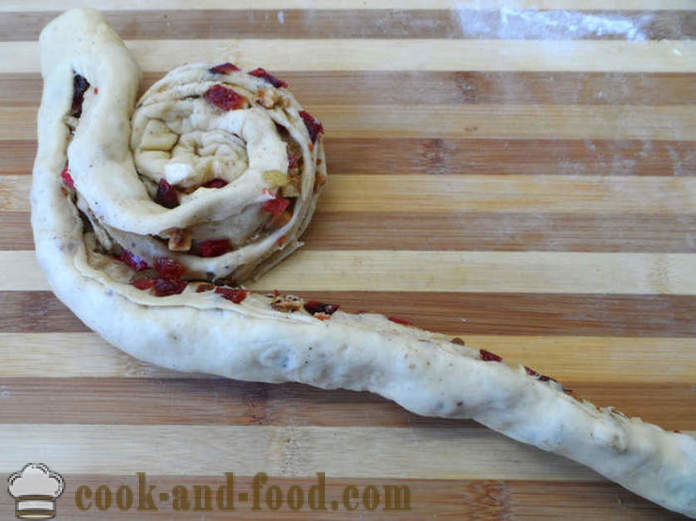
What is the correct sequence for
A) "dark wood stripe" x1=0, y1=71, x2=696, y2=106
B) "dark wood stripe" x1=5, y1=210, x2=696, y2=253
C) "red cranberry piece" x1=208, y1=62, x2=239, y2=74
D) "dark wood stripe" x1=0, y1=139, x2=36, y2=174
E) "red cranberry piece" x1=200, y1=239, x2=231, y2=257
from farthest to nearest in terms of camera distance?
"dark wood stripe" x1=0, y1=71, x2=696, y2=106 < "dark wood stripe" x1=0, y1=139, x2=36, y2=174 < "dark wood stripe" x1=5, y1=210, x2=696, y2=253 < "red cranberry piece" x1=208, y1=62, x2=239, y2=74 < "red cranberry piece" x1=200, y1=239, x2=231, y2=257

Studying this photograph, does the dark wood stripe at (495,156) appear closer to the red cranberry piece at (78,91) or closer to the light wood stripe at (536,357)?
the red cranberry piece at (78,91)

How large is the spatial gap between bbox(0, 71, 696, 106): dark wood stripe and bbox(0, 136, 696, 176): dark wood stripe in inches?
8.5

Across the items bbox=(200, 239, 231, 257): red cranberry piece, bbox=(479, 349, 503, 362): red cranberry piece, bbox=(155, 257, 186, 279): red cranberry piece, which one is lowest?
bbox=(479, 349, 503, 362): red cranberry piece

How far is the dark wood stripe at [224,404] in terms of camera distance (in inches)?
94.2

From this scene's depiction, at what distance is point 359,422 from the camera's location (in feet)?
7.87

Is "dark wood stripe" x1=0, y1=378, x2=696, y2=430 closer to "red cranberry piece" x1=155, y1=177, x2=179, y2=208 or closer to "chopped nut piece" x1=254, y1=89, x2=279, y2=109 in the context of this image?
"red cranberry piece" x1=155, y1=177, x2=179, y2=208

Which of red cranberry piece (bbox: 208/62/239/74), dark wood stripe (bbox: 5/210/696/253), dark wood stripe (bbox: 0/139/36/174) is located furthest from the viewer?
dark wood stripe (bbox: 0/139/36/174)

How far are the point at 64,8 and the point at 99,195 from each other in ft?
4.46

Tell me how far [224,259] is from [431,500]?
3.95 feet

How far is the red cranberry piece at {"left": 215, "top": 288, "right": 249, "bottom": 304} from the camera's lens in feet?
7.41

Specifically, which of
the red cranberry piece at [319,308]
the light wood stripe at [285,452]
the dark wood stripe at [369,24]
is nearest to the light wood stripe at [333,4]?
the dark wood stripe at [369,24]

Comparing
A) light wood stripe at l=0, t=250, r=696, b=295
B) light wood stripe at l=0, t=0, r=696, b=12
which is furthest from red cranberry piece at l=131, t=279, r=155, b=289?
light wood stripe at l=0, t=0, r=696, b=12

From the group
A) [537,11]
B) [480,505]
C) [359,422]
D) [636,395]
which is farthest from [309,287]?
[537,11]

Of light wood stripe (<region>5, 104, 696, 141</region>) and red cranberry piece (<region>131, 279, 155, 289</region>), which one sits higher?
light wood stripe (<region>5, 104, 696, 141</region>)
